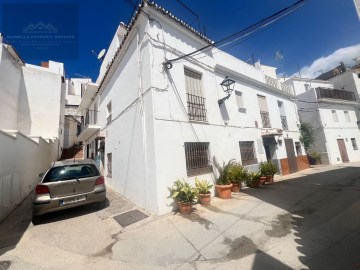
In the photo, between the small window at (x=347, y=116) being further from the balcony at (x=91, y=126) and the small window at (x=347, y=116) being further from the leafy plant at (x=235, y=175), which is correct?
the balcony at (x=91, y=126)

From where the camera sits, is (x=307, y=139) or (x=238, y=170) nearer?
(x=238, y=170)

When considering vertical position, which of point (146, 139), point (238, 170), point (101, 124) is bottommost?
point (238, 170)

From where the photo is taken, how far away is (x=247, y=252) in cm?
316

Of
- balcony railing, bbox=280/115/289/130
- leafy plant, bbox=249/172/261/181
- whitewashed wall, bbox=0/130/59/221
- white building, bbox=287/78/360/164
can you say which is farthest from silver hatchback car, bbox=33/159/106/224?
white building, bbox=287/78/360/164

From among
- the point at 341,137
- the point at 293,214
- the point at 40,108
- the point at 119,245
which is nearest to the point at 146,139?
the point at 119,245

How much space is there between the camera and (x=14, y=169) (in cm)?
615

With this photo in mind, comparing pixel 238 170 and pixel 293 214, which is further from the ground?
pixel 238 170

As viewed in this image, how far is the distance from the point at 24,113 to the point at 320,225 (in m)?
Answer: 18.9

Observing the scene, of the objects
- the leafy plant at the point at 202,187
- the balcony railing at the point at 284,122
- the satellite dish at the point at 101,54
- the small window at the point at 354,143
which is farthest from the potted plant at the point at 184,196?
the small window at the point at 354,143

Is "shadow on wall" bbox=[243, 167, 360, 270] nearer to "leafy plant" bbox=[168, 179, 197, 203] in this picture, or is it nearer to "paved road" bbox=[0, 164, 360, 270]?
"paved road" bbox=[0, 164, 360, 270]

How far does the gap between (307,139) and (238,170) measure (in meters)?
11.0

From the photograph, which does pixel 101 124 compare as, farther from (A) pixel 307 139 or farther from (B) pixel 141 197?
(A) pixel 307 139

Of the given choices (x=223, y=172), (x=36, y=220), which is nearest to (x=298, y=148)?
(x=223, y=172)

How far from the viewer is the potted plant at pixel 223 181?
264 inches
